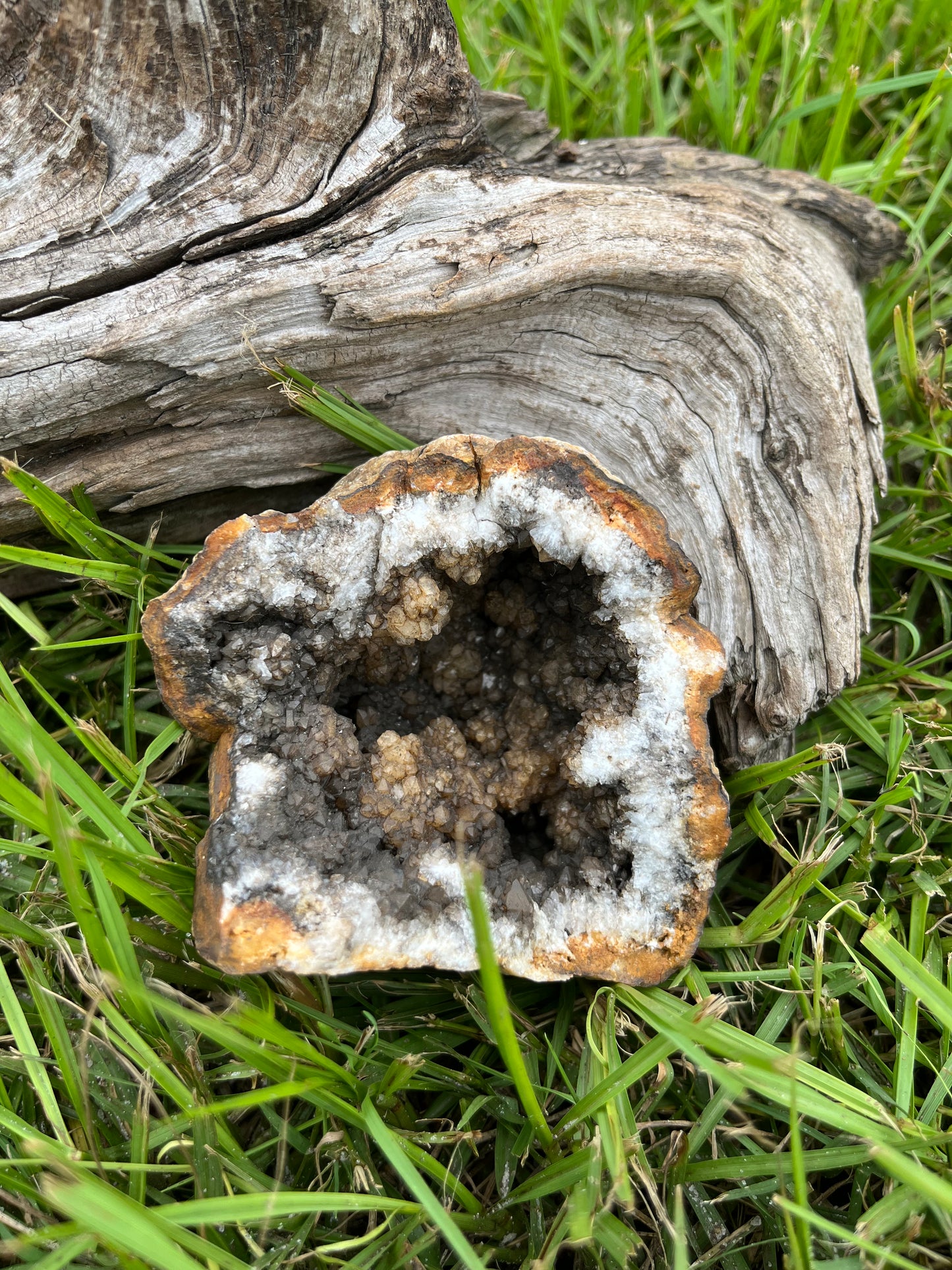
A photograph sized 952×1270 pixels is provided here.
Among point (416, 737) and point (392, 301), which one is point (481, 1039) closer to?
point (416, 737)

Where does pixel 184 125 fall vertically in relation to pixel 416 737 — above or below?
above

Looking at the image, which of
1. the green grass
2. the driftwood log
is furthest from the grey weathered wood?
the green grass

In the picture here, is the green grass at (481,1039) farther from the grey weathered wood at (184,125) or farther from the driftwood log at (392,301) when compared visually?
the grey weathered wood at (184,125)

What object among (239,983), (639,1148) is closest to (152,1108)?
(239,983)

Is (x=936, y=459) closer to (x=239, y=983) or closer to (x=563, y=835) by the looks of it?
(x=563, y=835)

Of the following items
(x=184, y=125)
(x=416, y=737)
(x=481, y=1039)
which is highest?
(x=184, y=125)

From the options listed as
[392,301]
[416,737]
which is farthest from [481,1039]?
[392,301]
